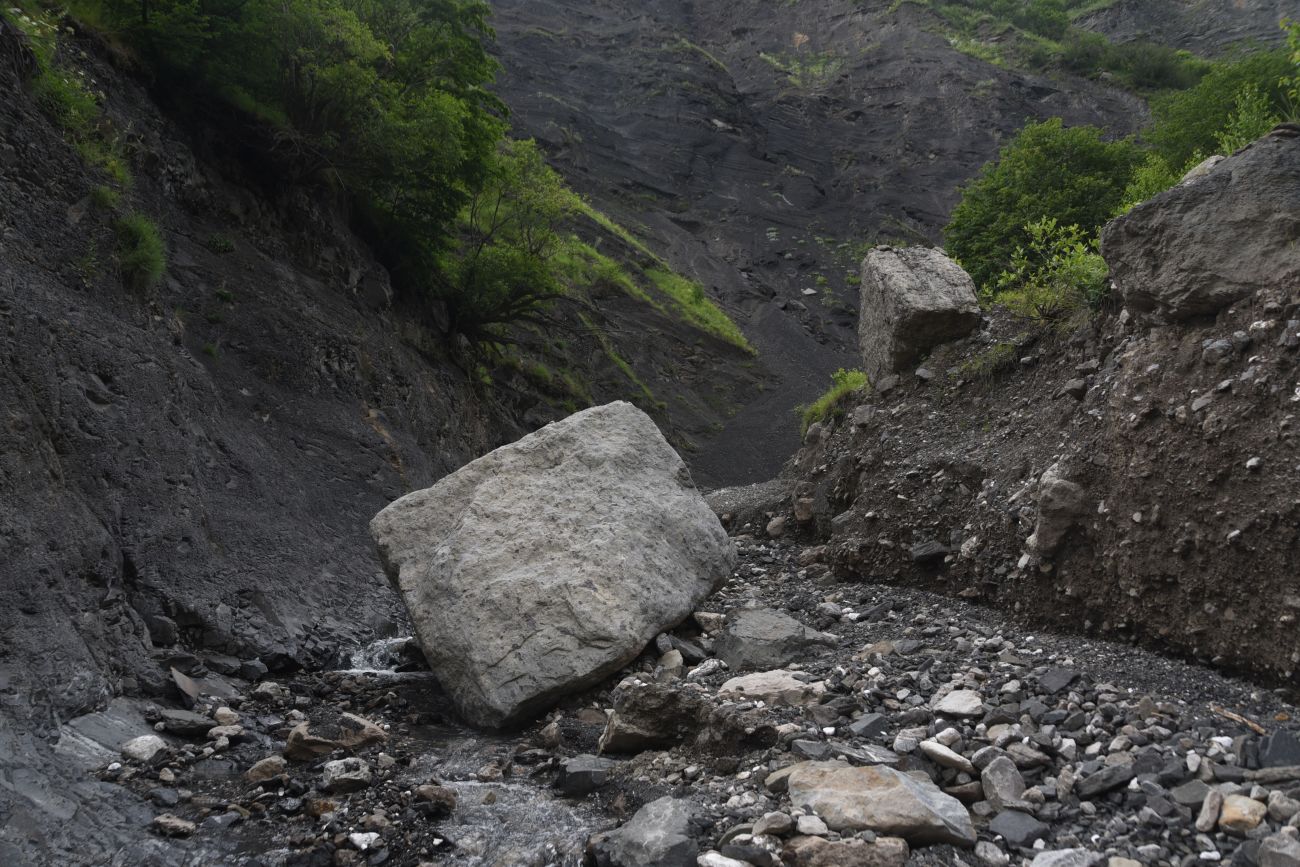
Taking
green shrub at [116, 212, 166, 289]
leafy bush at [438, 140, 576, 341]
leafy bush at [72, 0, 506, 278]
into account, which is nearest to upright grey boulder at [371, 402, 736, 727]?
green shrub at [116, 212, 166, 289]

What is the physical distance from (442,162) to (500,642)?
12.2 metres

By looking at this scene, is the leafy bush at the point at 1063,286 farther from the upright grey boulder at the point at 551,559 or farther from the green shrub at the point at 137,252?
the green shrub at the point at 137,252

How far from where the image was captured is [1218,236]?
6.18 m

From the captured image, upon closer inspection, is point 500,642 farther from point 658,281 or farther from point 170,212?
point 658,281

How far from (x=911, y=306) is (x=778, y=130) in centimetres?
5840

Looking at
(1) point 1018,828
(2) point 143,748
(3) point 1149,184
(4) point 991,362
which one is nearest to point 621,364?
(3) point 1149,184

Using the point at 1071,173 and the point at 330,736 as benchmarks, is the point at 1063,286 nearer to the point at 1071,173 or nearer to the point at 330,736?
the point at 330,736

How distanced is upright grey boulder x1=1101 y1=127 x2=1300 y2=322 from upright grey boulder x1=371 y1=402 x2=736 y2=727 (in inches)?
181

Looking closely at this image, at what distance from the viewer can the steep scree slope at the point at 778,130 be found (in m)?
52.4

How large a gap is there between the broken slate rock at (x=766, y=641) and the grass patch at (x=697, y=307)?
33.6 metres

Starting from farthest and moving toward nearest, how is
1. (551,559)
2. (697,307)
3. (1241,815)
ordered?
(697,307)
(551,559)
(1241,815)

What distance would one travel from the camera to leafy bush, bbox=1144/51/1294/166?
63.2 feet

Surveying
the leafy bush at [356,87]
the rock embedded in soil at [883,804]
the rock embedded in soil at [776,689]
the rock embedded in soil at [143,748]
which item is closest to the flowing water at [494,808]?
the rock embedded in soil at [883,804]

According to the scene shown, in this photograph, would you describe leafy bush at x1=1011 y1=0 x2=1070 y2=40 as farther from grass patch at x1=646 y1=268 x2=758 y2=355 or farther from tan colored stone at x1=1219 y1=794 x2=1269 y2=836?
tan colored stone at x1=1219 y1=794 x2=1269 y2=836
